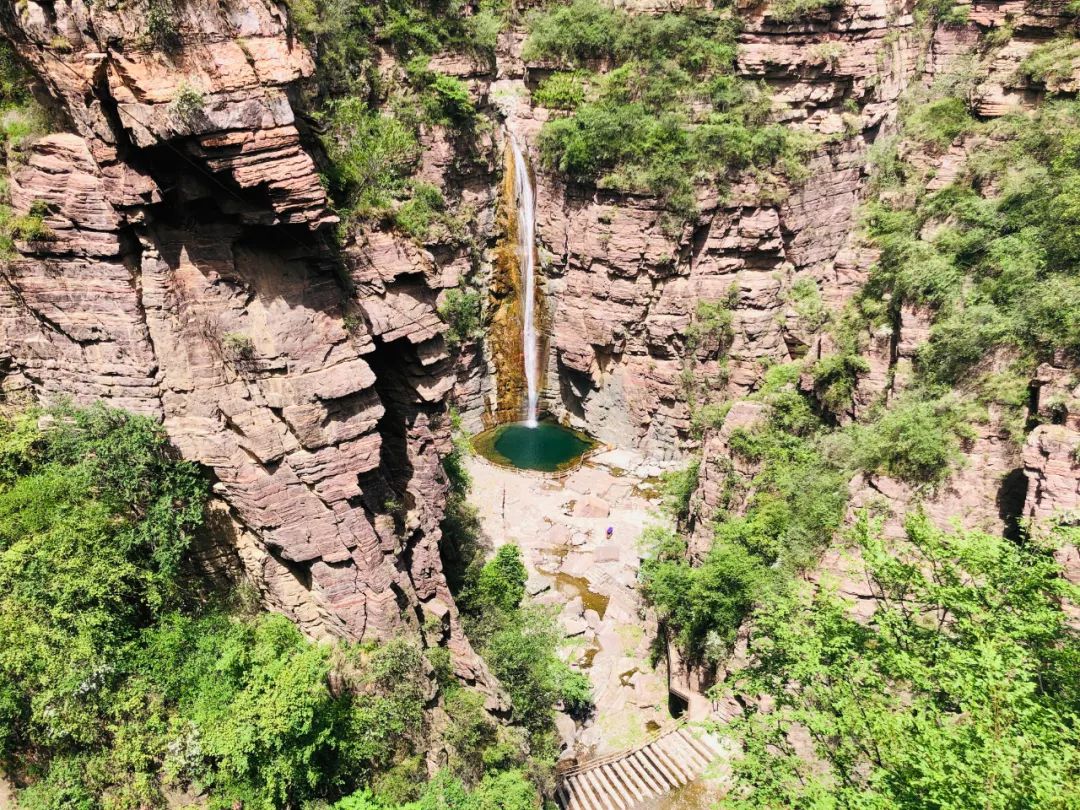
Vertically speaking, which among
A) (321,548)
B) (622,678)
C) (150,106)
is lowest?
(622,678)

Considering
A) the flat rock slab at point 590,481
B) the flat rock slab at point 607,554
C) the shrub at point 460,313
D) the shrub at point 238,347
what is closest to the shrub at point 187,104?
the shrub at point 238,347

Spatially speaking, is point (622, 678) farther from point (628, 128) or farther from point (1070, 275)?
point (628, 128)

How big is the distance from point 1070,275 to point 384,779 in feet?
72.1

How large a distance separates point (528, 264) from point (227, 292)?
24.2 meters

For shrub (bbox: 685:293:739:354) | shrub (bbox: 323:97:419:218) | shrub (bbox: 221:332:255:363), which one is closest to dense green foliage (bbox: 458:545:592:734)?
shrub (bbox: 221:332:255:363)

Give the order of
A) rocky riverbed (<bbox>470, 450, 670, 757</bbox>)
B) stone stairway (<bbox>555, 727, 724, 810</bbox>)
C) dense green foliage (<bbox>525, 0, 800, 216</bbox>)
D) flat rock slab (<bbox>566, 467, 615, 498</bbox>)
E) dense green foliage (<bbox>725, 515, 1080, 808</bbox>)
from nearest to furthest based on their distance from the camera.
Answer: dense green foliage (<bbox>725, 515, 1080, 808</bbox>), stone stairway (<bbox>555, 727, 724, 810</bbox>), rocky riverbed (<bbox>470, 450, 670, 757</bbox>), dense green foliage (<bbox>525, 0, 800, 216</bbox>), flat rock slab (<bbox>566, 467, 615, 498</bbox>)

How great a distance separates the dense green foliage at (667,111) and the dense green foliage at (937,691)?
22.4 metres

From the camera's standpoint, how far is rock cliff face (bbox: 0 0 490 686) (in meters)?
12.4

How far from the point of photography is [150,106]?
1226 cm

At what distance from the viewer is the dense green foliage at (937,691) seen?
1050 centimetres

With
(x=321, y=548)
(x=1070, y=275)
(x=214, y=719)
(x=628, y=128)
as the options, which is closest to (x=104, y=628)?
(x=214, y=719)

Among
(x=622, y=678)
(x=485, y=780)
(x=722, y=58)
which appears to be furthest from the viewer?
(x=722, y=58)

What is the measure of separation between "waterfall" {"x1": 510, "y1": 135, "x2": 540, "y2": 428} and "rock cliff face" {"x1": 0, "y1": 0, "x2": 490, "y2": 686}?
19706mm

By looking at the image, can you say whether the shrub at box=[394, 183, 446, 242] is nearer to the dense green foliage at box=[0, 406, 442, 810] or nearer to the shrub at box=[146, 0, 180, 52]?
the shrub at box=[146, 0, 180, 52]
